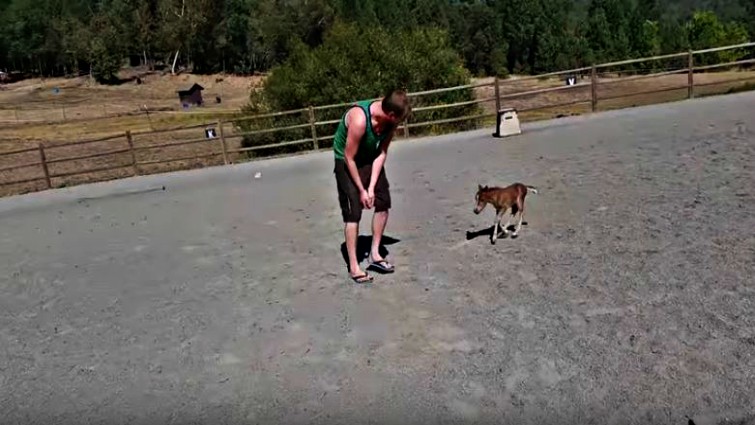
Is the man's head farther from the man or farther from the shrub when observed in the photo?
the shrub

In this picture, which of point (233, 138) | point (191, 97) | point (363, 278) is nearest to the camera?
point (363, 278)

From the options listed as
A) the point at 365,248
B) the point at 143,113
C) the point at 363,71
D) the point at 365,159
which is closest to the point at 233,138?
the point at 363,71

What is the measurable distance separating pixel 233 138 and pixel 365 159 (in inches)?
609

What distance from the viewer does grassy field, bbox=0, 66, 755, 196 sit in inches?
722

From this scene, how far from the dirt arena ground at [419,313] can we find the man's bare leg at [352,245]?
19 centimetres

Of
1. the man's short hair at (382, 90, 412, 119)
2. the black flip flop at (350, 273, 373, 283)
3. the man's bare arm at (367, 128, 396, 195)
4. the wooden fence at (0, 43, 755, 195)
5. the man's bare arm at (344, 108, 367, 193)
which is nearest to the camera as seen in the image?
the man's short hair at (382, 90, 412, 119)

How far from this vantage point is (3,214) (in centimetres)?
1153

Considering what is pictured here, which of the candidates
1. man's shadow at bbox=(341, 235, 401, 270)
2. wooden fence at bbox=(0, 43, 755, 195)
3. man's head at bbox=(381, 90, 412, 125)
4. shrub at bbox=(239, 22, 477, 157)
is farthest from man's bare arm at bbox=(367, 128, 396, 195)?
shrub at bbox=(239, 22, 477, 157)

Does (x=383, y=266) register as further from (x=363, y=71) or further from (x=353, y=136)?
(x=363, y=71)

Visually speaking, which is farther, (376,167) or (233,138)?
(233,138)

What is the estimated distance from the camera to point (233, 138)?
19.6 m

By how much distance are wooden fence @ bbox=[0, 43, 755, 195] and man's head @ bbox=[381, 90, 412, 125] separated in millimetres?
6934

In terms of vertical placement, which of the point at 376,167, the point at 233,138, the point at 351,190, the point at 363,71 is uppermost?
the point at 363,71

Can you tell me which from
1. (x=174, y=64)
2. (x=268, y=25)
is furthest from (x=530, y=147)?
(x=174, y=64)
